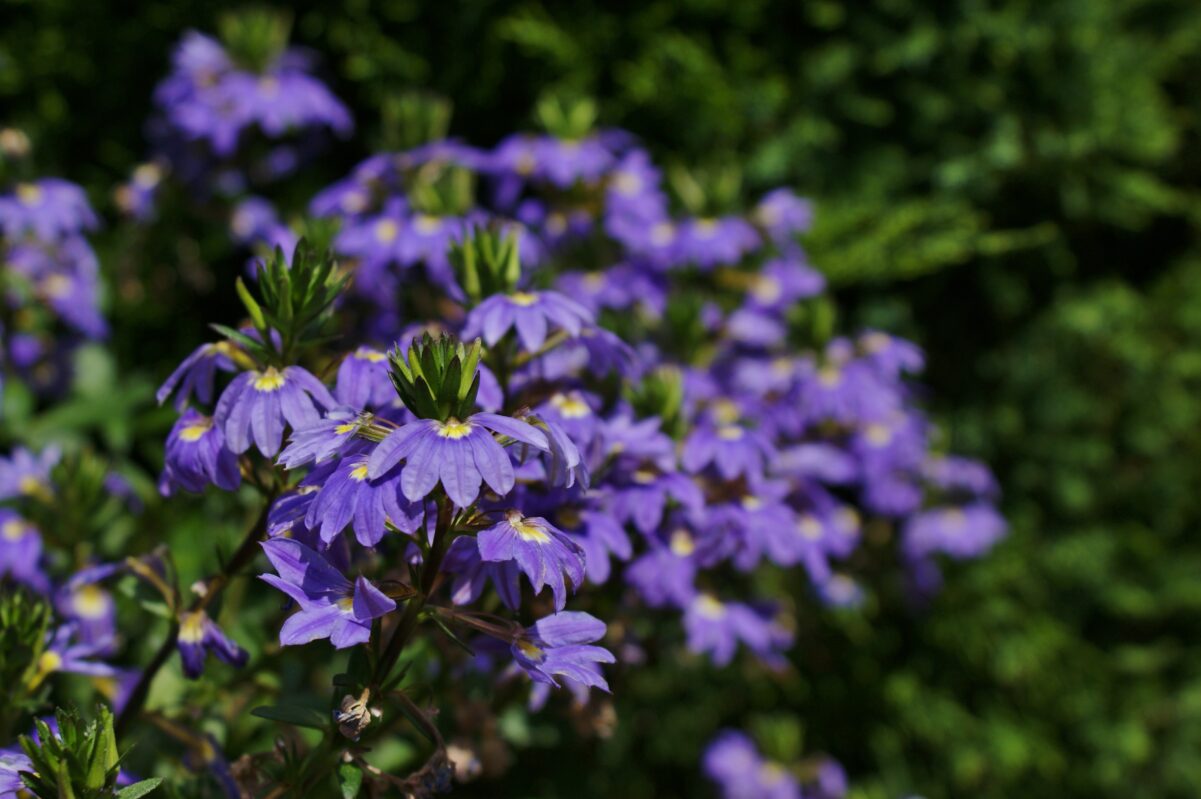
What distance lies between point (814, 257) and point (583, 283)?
727mm

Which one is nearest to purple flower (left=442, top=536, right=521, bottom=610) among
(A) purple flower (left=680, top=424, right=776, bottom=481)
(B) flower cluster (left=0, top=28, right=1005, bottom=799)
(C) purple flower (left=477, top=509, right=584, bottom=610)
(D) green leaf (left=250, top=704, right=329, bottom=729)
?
(B) flower cluster (left=0, top=28, right=1005, bottom=799)

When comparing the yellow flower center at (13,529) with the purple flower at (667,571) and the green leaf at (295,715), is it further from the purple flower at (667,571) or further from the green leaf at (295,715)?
the purple flower at (667,571)

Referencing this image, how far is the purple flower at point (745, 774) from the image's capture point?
247cm

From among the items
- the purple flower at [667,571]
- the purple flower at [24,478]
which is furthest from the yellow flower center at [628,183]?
the purple flower at [24,478]

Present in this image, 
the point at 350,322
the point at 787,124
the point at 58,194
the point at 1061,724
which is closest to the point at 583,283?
the point at 350,322

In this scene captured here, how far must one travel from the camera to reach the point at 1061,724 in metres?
2.94

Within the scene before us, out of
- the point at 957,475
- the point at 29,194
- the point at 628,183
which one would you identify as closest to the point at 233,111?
the point at 29,194

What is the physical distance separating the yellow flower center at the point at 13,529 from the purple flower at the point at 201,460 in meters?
0.54

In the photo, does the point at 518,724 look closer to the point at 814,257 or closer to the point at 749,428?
the point at 749,428

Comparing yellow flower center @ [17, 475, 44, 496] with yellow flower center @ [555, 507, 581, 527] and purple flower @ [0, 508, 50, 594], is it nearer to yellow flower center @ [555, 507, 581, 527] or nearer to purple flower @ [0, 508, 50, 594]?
purple flower @ [0, 508, 50, 594]

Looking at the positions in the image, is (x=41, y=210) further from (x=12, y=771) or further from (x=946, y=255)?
(x=946, y=255)

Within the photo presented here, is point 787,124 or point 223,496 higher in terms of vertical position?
point 787,124

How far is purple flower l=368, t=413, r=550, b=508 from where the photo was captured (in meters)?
1.10

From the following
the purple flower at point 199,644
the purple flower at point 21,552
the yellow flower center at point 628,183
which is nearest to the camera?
the purple flower at point 199,644
